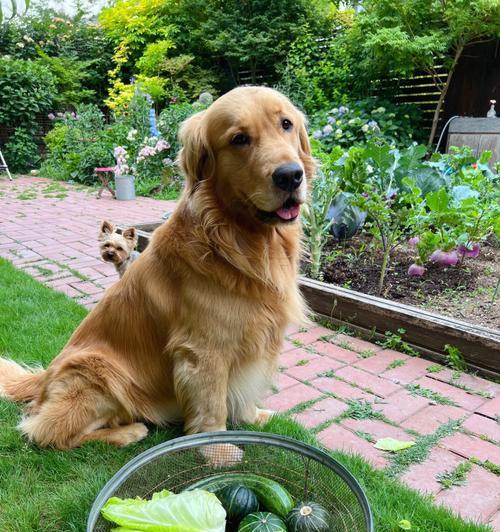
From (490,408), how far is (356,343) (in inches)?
36.4

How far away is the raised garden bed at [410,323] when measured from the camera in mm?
2656

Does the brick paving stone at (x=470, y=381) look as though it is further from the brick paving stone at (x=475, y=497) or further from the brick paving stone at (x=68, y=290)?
the brick paving stone at (x=68, y=290)

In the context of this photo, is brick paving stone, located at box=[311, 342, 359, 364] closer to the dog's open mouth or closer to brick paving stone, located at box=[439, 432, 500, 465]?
brick paving stone, located at box=[439, 432, 500, 465]

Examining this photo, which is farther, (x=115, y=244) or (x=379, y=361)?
(x=115, y=244)

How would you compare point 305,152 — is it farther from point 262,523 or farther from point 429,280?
point 429,280

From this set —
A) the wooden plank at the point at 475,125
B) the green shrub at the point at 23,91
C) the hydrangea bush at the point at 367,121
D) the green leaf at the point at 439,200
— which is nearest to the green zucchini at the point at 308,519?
the green leaf at the point at 439,200

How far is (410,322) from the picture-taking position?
295 cm

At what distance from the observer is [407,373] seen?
2746 mm

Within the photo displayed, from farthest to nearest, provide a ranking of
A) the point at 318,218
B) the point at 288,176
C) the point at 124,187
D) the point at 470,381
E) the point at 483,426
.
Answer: the point at 124,187 < the point at 318,218 < the point at 470,381 < the point at 483,426 < the point at 288,176

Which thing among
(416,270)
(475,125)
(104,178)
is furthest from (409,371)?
(104,178)

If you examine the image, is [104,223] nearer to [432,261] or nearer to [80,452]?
[80,452]

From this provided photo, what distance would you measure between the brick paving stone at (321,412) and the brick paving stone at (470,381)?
0.64 metres

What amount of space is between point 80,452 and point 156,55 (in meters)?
12.8

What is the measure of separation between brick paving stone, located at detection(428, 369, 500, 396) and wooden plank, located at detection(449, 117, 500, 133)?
4.79m
